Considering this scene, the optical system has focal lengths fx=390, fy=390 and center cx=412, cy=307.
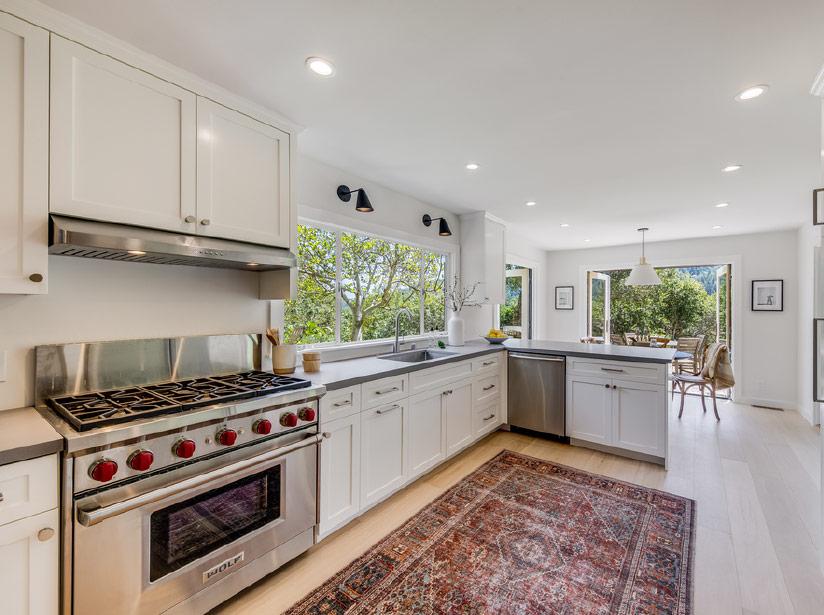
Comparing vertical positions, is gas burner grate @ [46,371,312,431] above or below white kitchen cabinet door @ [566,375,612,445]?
above

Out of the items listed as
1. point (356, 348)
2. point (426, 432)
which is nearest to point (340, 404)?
point (426, 432)

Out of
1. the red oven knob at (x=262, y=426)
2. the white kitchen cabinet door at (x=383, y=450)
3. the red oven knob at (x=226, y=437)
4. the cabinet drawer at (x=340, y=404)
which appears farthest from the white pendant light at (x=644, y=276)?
the red oven knob at (x=226, y=437)

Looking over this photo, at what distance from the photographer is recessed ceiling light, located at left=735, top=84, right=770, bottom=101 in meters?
1.91

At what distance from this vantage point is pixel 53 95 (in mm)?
1453

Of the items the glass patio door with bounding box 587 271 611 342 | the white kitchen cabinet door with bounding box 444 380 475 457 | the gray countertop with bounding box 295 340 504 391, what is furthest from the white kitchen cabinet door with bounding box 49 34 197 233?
the glass patio door with bounding box 587 271 611 342

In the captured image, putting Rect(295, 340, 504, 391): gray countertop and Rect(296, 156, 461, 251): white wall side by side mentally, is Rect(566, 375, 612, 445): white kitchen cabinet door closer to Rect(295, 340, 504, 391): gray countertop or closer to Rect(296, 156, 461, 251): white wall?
Rect(295, 340, 504, 391): gray countertop

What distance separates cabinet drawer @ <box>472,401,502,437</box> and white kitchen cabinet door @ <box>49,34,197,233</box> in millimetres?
2704

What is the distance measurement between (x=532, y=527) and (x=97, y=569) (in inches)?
82.0

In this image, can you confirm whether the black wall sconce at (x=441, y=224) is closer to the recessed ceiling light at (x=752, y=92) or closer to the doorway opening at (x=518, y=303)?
the recessed ceiling light at (x=752, y=92)

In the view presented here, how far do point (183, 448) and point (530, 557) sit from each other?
1779 millimetres

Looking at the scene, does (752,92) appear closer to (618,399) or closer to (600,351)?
(600,351)

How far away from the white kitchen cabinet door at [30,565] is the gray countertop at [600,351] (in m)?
3.42

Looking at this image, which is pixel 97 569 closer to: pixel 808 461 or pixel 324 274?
pixel 324 274

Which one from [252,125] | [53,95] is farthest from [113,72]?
[252,125]
